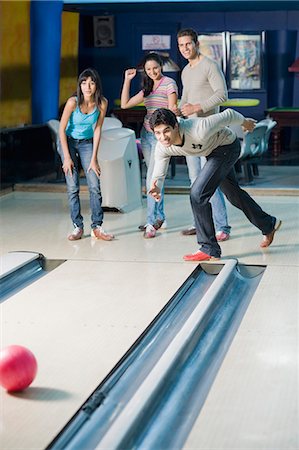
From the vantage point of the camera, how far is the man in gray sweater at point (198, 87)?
6.24m

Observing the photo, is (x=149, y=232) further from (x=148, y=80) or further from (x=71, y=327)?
(x=71, y=327)

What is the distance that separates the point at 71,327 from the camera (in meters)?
4.73

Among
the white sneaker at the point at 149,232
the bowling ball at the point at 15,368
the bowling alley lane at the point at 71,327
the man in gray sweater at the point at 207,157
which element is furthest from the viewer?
the white sneaker at the point at 149,232

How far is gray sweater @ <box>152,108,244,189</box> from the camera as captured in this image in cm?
551

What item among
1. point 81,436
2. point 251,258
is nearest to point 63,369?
point 81,436

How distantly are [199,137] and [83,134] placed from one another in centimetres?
132

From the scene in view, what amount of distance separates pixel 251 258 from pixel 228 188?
0.52 m

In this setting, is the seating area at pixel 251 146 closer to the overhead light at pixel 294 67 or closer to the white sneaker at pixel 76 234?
the overhead light at pixel 294 67

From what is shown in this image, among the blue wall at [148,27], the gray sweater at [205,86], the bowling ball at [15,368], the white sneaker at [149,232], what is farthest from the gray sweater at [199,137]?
the blue wall at [148,27]

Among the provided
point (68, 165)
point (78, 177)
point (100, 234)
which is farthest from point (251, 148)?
point (68, 165)

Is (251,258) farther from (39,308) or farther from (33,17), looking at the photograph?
(33,17)

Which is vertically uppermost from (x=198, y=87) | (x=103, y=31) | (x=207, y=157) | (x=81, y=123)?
(x=103, y=31)

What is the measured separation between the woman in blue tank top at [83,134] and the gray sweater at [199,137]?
0.97 metres

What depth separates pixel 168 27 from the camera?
11.8 m
